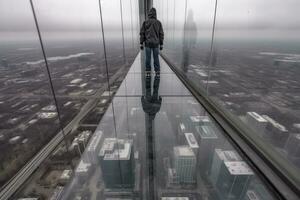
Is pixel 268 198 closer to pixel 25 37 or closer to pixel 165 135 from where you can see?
pixel 165 135

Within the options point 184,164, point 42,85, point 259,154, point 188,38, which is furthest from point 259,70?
point 188,38

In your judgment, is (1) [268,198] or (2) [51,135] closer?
(1) [268,198]

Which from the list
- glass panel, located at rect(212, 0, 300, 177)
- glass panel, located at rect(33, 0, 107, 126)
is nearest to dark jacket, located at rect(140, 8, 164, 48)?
glass panel, located at rect(33, 0, 107, 126)

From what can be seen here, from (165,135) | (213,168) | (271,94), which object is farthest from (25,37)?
(271,94)

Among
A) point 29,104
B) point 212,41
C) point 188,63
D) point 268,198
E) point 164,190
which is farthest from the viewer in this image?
point 188,63

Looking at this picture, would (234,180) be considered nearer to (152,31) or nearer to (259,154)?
(259,154)

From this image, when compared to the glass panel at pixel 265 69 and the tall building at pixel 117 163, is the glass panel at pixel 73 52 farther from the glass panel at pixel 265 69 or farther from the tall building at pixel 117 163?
the glass panel at pixel 265 69
